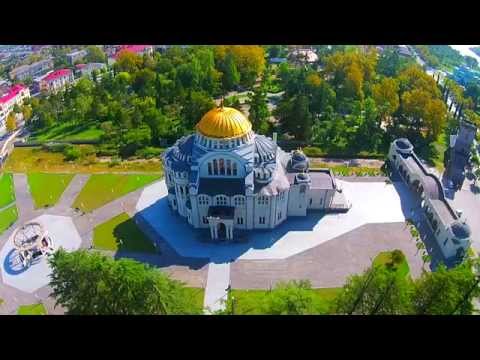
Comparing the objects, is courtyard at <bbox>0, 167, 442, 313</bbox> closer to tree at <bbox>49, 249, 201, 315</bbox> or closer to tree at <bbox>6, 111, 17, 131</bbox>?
tree at <bbox>49, 249, 201, 315</bbox>

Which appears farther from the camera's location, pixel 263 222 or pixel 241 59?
pixel 241 59

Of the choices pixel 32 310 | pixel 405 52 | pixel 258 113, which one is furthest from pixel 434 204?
pixel 405 52

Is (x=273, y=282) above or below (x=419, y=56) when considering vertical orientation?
below

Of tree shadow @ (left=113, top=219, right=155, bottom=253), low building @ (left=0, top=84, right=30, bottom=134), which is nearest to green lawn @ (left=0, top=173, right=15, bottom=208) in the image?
tree shadow @ (left=113, top=219, right=155, bottom=253)

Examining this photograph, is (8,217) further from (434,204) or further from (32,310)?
(434,204)

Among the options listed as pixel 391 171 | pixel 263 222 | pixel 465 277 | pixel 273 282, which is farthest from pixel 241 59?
pixel 465 277

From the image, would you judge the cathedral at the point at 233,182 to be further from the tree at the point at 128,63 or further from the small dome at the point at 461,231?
the tree at the point at 128,63
